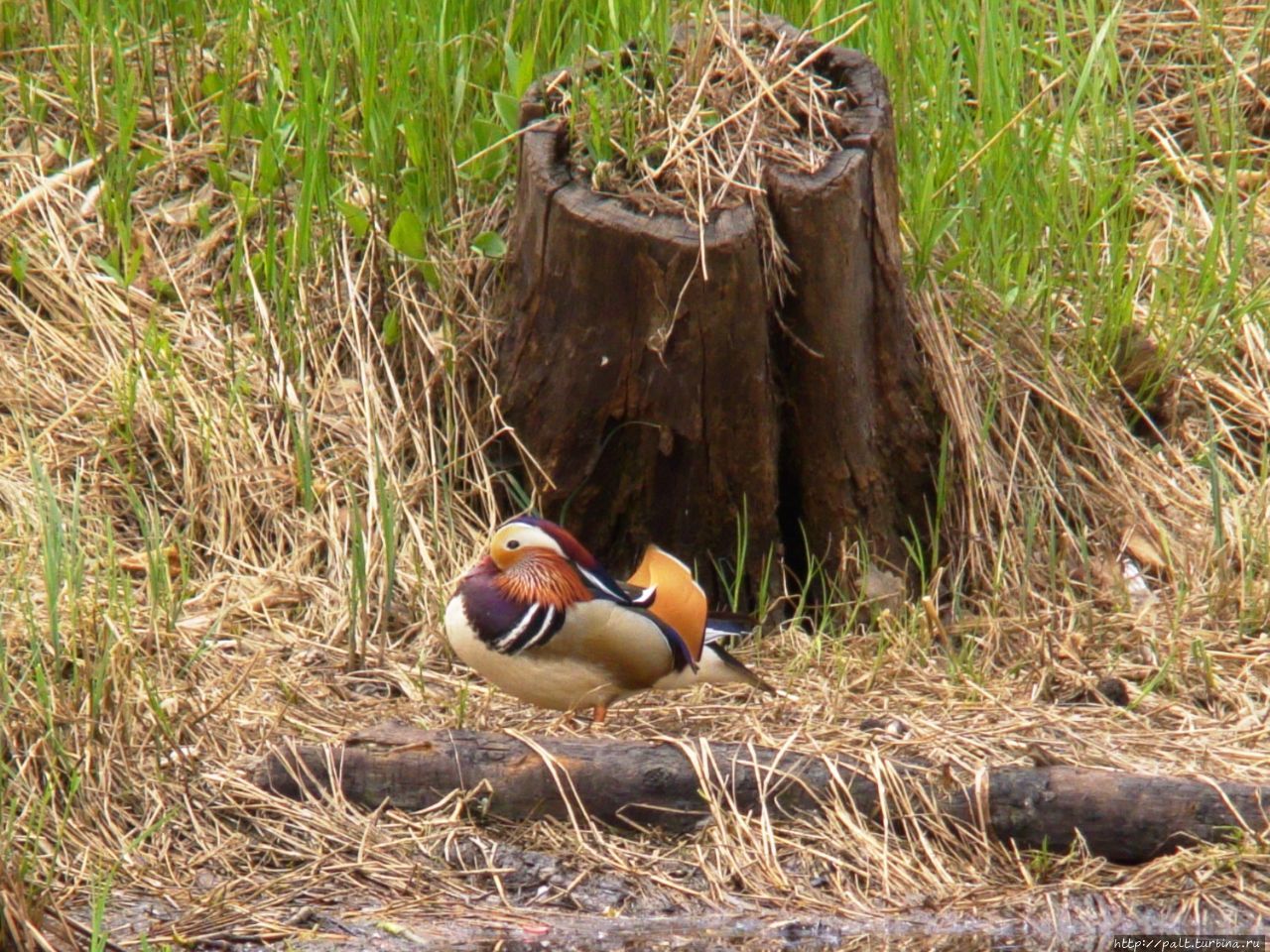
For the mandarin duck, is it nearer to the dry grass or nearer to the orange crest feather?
the orange crest feather

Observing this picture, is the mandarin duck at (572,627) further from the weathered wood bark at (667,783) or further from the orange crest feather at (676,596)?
the weathered wood bark at (667,783)

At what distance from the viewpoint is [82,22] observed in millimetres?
5430

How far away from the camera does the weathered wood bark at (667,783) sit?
3553mm

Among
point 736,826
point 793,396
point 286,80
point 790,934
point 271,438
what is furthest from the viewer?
point 286,80

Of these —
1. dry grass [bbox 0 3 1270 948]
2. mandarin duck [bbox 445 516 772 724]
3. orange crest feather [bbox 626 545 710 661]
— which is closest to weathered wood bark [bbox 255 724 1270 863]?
dry grass [bbox 0 3 1270 948]

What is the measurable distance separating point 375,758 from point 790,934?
925 millimetres

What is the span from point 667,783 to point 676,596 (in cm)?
67

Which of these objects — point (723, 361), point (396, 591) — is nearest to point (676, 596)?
point (723, 361)

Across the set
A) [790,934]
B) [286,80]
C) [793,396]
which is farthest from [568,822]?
[286,80]

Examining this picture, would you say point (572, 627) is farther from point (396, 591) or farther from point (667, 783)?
point (396, 591)

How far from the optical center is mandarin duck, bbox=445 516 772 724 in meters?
3.94

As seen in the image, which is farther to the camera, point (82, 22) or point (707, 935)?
point (82, 22)

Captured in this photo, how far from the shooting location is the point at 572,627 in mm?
4004

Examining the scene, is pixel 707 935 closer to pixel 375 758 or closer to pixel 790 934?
pixel 790 934
